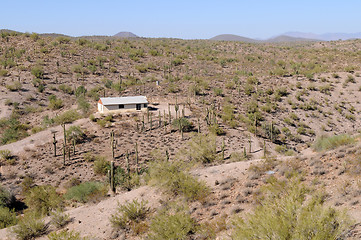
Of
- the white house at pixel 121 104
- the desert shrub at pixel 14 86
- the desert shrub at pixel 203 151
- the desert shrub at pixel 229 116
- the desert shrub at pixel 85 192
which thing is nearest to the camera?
the desert shrub at pixel 85 192

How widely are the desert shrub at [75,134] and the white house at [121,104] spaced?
704 cm

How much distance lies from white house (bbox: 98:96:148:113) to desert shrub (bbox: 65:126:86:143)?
7.04 metres

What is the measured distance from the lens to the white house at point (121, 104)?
44531 mm

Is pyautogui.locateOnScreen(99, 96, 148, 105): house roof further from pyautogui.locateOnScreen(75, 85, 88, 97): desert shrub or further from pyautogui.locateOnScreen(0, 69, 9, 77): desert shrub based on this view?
pyautogui.locateOnScreen(0, 69, 9, 77): desert shrub

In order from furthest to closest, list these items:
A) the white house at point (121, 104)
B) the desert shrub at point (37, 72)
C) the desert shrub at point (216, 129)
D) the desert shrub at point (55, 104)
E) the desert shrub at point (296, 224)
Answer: the desert shrub at point (37, 72), the desert shrub at point (55, 104), the white house at point (121, 104), the desert shrub at point (216, 129), the desert shrub at point (296, 224)

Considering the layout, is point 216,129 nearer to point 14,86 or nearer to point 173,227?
point 173,227

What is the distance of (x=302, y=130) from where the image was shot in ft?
141

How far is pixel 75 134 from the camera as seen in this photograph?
38.1 m

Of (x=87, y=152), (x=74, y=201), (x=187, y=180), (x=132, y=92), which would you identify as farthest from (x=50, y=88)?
(x=187, y=180)

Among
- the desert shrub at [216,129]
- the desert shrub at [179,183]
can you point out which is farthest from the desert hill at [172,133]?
the desert shrub at [216,129]

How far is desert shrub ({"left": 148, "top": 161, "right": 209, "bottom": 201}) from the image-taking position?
15.5 meters

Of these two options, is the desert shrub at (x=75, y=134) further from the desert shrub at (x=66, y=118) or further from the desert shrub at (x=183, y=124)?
the desert shrub at (x=183, y=124)

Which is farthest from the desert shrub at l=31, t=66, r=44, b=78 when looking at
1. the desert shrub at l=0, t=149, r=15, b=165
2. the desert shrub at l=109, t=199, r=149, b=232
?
the desert shrub at l=109, t=199, r=149, b=232

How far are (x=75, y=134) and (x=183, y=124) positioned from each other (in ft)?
45.3
